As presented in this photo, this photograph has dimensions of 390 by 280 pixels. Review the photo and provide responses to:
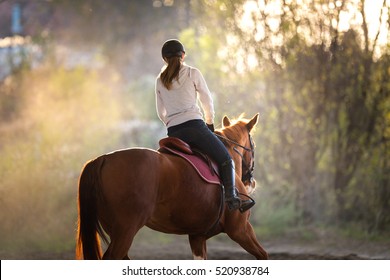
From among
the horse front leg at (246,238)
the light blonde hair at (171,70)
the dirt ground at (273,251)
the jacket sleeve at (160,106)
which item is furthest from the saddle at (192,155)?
the dirt ground at (273,251)

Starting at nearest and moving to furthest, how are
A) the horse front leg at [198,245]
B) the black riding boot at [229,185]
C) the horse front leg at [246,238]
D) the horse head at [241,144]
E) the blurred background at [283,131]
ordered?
the black riding boot at [229,185], the horse front leg at [246,238], the horse front leg at [198,245], the horse head at [241,144], the blurred background at [283,131]

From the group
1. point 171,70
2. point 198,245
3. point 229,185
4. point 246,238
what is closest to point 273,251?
point 198,245

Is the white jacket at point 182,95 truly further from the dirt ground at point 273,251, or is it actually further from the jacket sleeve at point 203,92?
the dirt ground at point 273,251

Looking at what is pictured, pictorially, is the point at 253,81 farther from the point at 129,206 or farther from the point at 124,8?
the point at 124,8

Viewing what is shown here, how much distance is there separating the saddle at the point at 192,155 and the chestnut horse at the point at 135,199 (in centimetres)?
6

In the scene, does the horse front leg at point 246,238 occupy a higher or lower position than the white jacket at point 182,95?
lower

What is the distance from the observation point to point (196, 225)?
7773mm

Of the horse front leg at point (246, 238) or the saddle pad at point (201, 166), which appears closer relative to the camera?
the saddle pad at point (201, 166)

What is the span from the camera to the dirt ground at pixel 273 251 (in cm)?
1193

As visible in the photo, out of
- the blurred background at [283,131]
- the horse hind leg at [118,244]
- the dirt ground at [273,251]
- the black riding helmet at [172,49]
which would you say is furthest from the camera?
the blurred background at [283,131]

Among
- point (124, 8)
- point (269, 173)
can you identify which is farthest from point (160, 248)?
point (124, 8)

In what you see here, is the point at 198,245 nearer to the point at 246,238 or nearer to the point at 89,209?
the point at 246,238

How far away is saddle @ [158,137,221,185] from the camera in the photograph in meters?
7.54

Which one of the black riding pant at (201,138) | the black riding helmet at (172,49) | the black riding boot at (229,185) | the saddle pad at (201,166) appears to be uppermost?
the black riding helmet at (172,49)
